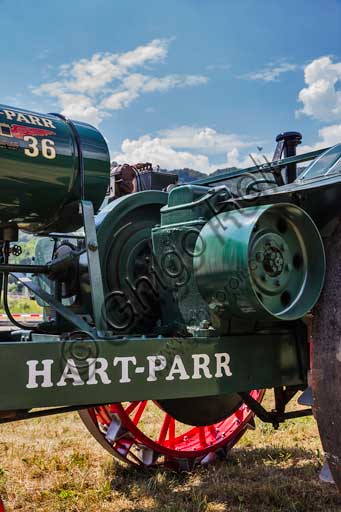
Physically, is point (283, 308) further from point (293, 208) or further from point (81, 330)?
point (81, 330)

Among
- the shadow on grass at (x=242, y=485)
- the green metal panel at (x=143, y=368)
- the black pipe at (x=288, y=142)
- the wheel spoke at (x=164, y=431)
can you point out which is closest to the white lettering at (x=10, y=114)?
the green metal panel at (x=143, y=368)

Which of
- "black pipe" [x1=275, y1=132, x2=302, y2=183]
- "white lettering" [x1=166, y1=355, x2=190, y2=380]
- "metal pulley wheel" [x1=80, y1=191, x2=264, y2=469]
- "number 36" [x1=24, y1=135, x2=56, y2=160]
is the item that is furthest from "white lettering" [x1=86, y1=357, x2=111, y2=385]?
"black pipe" [x1=275, y1=132, x2=302, y2=183]

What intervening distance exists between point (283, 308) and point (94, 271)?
2.54 ft

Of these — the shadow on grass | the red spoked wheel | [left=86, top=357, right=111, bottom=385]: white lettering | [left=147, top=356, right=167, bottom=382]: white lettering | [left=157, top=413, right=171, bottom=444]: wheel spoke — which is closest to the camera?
[left=86, top=357, right=111, bottom=385]: white lettering

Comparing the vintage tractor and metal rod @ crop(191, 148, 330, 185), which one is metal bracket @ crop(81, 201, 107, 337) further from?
metal rod @ crop(191, 148, 330, 185)

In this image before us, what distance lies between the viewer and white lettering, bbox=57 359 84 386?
1.90 metres

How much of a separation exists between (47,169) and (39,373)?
3.30 feet

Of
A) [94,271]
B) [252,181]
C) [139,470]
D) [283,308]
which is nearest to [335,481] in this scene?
[283,308]

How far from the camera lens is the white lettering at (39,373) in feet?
6.04

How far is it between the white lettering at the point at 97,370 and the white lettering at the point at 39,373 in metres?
0.14

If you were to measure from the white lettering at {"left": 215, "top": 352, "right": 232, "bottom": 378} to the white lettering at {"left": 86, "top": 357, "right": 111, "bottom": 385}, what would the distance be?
0.45 metres

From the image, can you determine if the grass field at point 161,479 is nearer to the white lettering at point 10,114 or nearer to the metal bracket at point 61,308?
the metal bracket at point 61,308

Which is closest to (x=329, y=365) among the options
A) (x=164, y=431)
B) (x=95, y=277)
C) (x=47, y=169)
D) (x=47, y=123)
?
(x=95, y=277)

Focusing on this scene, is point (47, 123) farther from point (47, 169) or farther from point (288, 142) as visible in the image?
point (288, 142)
